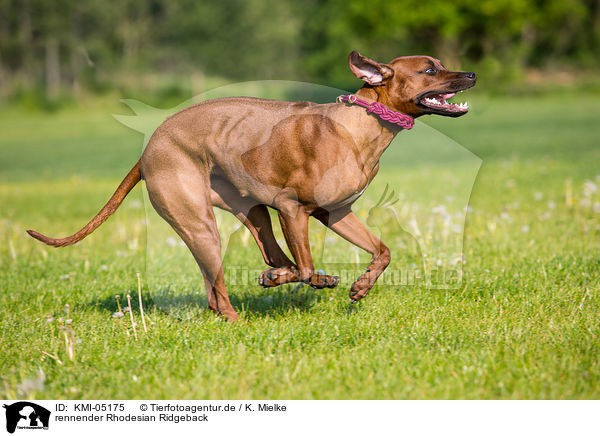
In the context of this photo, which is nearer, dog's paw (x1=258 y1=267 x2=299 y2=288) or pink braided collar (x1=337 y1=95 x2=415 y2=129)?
pink braided collar (x1=337 y1=95 x2=415 y2=129)

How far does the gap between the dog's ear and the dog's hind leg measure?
124 cm

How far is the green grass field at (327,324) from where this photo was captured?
11.8ft

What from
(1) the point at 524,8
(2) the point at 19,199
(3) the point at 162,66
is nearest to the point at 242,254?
(2) the point at 19,199

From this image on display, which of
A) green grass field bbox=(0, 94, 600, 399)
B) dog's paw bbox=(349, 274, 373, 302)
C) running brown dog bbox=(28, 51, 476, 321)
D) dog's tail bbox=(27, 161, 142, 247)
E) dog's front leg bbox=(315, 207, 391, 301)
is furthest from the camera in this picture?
dog's tail bbox=(27, 161, 142, 247)

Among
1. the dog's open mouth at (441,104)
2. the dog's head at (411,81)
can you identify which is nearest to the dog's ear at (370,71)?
the dog's head at (411,81)

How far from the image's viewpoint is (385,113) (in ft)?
13.6

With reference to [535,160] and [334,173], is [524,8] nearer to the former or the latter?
[535,160]

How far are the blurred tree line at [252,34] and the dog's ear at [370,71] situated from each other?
3534 cm

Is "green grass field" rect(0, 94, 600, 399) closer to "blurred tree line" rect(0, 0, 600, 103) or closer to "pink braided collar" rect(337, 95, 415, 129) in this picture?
"pink braided collar" rect(337, 95, 415, 129)

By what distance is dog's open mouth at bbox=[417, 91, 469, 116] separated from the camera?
403 centimetres
